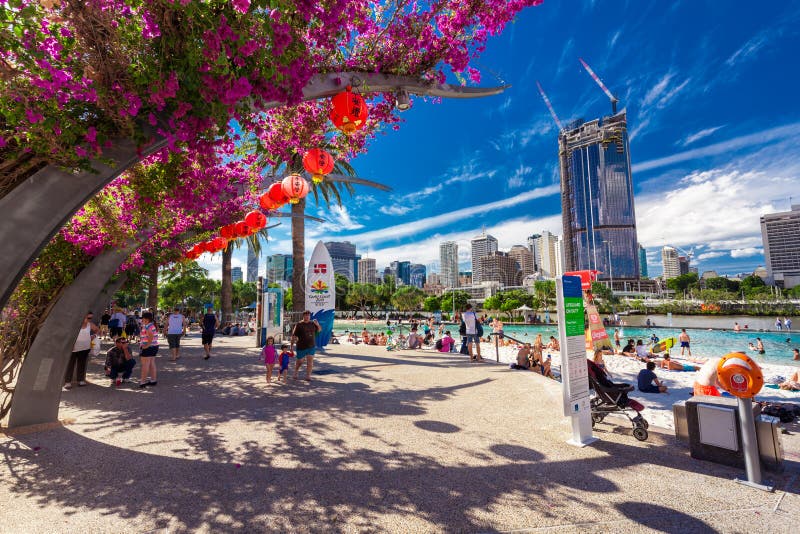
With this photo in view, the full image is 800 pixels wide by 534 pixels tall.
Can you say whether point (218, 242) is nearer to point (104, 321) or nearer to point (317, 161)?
point (317, 161)

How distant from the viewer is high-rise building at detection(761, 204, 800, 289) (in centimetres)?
18388

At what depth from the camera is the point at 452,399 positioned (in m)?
7.09

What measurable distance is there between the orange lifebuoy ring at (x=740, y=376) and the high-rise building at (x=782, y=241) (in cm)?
24929

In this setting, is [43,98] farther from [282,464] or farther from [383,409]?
[383,409]

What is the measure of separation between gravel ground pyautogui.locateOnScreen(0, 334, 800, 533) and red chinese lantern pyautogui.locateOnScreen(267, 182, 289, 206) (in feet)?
14.7

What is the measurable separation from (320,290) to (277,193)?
6141mm

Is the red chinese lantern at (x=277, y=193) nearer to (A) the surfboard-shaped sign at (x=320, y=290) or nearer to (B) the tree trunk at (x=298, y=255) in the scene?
(A) the surfboard-shaped sign at (x=320, y=290)

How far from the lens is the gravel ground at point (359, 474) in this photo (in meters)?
3.05

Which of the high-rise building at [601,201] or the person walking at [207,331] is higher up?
the high-rise building at [601,201]

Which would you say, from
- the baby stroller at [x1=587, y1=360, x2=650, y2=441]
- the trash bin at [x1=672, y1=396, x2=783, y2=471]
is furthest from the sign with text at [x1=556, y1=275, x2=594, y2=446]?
the trash bin at [x1=672, y1=396, x2=783, y2=471]

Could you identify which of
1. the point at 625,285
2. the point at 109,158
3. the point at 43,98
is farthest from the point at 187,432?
the point at 625,285

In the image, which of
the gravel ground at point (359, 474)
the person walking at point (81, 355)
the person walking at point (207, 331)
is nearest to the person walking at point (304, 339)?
the gravel ground at point (359, 474)

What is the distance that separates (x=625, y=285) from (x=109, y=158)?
17176cm

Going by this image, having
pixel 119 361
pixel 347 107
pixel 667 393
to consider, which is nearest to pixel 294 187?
pixel 347 107
